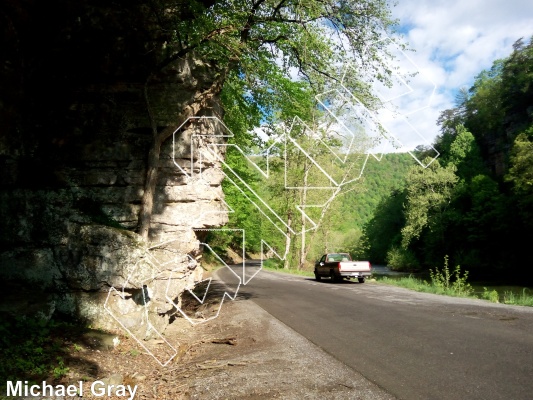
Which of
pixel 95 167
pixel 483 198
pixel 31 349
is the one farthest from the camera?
pixel 483 198

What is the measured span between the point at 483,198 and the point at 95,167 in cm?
4754

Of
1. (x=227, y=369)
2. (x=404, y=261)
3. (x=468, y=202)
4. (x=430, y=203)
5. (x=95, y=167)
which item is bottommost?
(x=404, y=261)

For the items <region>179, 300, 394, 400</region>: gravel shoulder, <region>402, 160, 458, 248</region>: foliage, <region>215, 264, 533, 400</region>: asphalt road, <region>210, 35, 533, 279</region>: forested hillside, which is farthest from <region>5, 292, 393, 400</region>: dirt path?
<region>402, 160, 458, 248</region>: foliage

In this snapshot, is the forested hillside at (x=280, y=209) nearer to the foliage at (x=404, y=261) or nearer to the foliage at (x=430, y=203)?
the foliage at (x=430, y=203)

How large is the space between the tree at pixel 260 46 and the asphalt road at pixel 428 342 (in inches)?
205

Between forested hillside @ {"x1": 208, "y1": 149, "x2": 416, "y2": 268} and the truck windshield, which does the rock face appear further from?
the truck windshield

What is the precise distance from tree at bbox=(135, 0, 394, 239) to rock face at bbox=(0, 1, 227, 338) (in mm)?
327

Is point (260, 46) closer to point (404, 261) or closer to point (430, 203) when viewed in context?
point (430, 203)

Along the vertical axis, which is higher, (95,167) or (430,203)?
(430,203)

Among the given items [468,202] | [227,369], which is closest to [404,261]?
[468,202]

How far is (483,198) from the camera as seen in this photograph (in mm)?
46219

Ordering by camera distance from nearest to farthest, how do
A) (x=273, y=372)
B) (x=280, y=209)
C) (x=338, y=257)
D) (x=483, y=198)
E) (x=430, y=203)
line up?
(x=273, y=372) → (x=338, y=257) → (x=280, y=209) → (x=483, y=198) → (x=430, y=203)

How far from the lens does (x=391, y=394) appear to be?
4.78 m

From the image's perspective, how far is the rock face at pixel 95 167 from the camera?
772 cm
